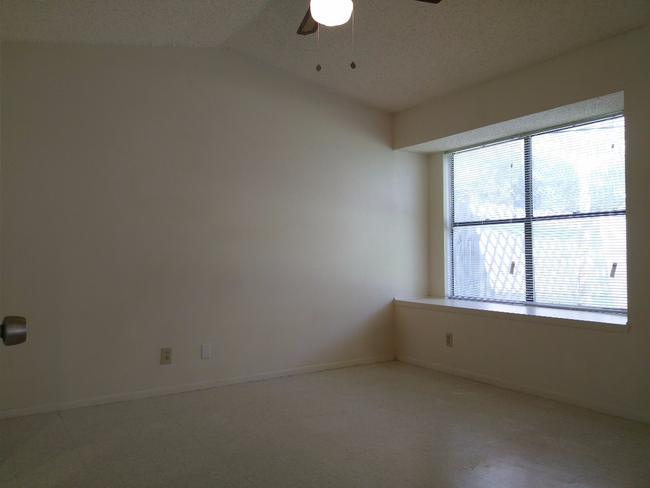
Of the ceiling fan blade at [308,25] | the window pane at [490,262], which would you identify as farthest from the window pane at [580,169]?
the ceiling fan blade at [308,25]

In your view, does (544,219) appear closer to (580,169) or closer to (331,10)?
(580,169)

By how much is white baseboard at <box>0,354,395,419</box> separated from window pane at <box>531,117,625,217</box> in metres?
2.19

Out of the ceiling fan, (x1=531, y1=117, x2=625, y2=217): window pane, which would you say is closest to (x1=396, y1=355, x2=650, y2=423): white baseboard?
(x1=531, y1=117, x2=625, y2=217): window pane

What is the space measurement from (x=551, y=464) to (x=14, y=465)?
2698 mm

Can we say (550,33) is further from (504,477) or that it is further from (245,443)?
(245,443)

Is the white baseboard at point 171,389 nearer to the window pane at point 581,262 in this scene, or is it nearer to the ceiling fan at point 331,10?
the window pane at point 581,262

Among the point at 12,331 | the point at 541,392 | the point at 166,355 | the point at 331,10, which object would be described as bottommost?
the point at 541,392

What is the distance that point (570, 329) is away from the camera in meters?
3.39

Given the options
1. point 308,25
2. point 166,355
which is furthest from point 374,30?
point 166,355

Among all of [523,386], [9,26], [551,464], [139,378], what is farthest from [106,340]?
[523,386]

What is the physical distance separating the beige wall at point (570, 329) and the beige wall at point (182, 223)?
Result: 824 millimetres

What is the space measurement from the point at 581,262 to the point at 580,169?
2.43 feet

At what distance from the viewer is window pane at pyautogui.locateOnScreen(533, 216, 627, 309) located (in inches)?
139

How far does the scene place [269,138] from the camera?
13.6 ft
